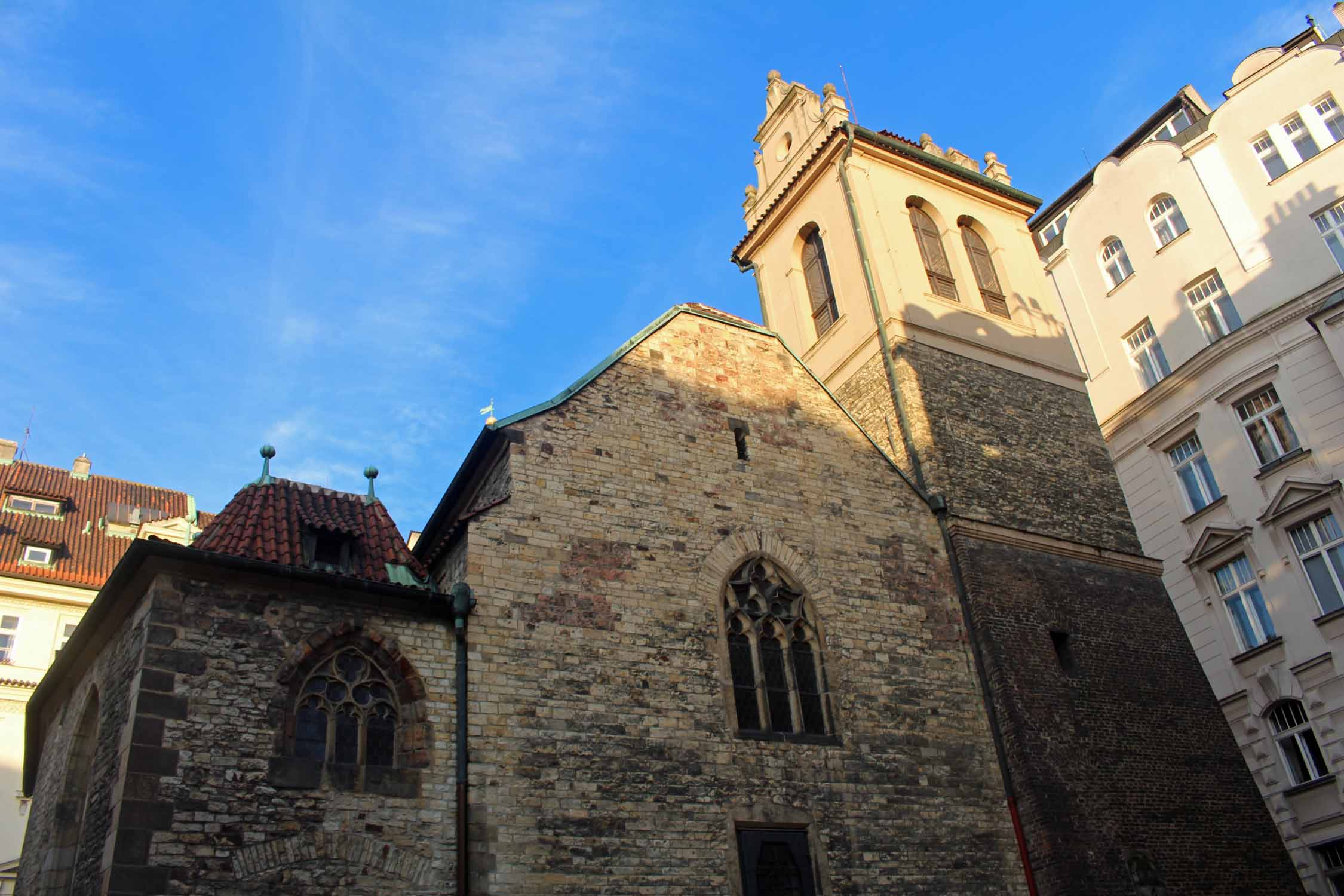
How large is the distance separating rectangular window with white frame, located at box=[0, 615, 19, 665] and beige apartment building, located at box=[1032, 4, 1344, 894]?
24807 mm

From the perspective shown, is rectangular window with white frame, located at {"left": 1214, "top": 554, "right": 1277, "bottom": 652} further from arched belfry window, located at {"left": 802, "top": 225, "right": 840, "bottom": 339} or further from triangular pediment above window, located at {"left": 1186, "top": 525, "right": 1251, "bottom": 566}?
arched belfry window, located at {"left": 802, "top": 225, "right": 840, "bottom": 339}

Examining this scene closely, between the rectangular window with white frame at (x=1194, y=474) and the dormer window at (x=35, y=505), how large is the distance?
26.3m

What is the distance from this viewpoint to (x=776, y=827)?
1212 cm

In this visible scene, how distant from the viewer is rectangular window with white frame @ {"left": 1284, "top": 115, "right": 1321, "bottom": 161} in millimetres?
24281

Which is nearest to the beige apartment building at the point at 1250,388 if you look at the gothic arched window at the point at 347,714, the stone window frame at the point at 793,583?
the stone window frame at the point at 793,583

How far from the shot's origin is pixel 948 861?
12.9 metres

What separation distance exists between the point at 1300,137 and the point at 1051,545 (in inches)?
562

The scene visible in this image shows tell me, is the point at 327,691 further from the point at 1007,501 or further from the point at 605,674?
the point at 1007,501

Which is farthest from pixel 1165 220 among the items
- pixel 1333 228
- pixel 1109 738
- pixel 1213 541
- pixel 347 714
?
pixel 347 714

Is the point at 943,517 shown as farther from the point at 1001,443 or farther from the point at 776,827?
the point at 776,827

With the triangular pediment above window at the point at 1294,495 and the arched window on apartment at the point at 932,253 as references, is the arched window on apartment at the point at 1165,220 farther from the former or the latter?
the arched window on apartment at the point at 932,253

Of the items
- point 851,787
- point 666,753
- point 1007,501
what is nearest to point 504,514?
point 666,753

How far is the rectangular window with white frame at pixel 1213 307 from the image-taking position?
958 inches

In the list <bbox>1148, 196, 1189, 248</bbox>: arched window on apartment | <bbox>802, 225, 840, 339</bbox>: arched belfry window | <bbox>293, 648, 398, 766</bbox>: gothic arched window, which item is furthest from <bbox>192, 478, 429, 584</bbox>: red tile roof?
<bbox>1148, 196, 1189, 248</bbox>: arched window on apartment
